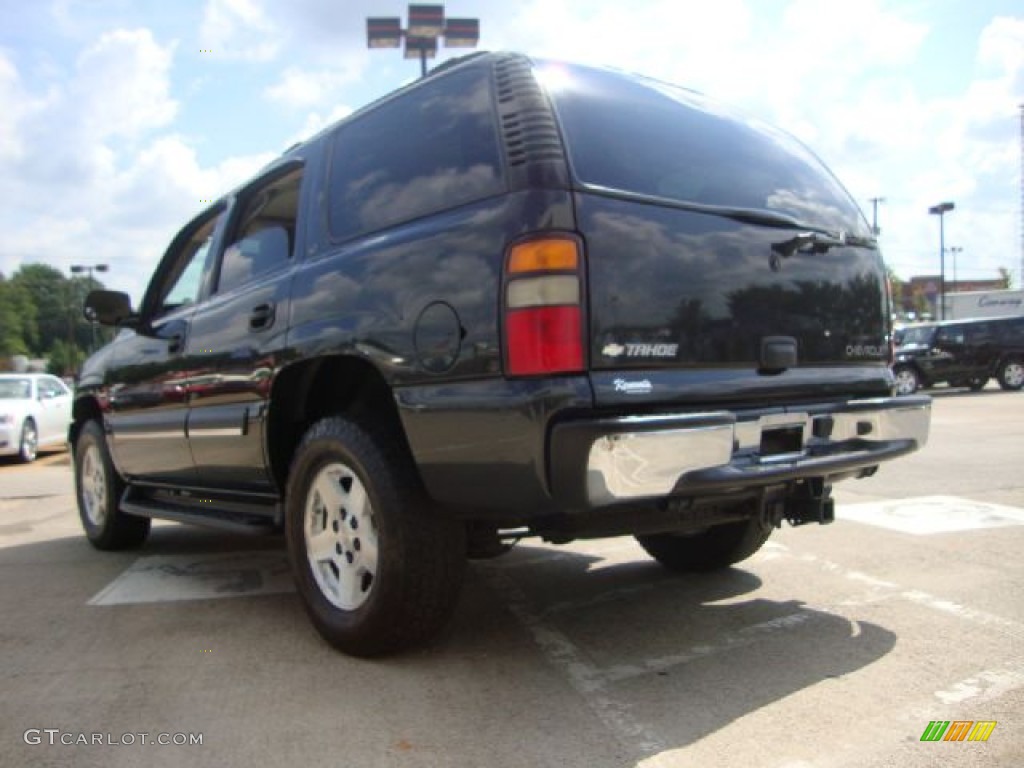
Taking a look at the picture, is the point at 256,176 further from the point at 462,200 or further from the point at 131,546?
the point at 131,546

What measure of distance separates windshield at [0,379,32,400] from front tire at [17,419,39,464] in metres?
0.56

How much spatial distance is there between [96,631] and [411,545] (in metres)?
1.73

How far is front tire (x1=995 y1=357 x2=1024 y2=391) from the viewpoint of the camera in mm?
19875

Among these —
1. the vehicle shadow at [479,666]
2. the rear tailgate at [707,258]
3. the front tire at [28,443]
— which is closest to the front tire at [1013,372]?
the vehicle shadow at [479,666]

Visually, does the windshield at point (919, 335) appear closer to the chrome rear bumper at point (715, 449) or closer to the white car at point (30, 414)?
the white car at point (30, 414)

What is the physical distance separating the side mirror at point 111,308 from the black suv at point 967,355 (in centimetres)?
1871

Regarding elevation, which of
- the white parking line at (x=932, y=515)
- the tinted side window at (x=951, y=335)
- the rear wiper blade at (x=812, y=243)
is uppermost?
the rear wiper blade at (x=812, y=243)

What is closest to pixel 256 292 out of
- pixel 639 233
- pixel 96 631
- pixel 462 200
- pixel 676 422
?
pixel 462 200

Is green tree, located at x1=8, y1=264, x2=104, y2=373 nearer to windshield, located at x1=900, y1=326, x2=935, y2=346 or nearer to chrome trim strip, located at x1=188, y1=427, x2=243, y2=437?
windshield, located at x1=900, y1=326, x2=935, y2=346

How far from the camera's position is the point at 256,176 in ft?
14.1

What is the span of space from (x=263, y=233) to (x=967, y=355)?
64.6 ft

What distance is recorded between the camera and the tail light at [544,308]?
255cm

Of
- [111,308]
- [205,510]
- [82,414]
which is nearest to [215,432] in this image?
[205,510]

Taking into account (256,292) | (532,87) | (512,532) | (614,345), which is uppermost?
(532,87)
